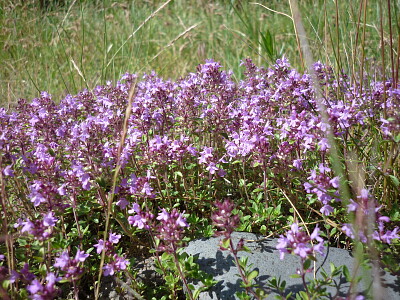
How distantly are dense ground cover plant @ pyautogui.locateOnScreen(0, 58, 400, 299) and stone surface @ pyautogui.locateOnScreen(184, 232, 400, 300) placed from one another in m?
0.09

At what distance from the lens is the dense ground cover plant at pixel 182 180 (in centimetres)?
196

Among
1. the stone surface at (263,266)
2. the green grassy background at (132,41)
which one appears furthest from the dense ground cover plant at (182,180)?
the green grassy background at (132,41)

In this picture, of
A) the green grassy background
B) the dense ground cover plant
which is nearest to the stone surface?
the dense ground cover plant

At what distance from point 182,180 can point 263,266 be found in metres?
0.99

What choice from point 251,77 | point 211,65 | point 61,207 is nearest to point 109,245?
point 61,207

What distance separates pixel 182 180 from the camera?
297 cm

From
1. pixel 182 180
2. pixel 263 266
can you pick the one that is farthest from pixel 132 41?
pixel 263 266

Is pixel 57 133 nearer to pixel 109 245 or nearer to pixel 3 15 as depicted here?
pixel 109 245

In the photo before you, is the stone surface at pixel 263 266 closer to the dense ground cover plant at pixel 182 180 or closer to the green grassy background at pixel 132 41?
the dense ground cover plant at pixel 182 180

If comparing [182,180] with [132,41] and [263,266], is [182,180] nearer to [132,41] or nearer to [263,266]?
[263,266]

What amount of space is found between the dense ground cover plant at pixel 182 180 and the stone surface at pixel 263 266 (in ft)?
0.31

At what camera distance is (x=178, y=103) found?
10.4 feet

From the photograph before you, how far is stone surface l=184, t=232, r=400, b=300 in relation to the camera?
2023 mm

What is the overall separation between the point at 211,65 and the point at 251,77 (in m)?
0.49
